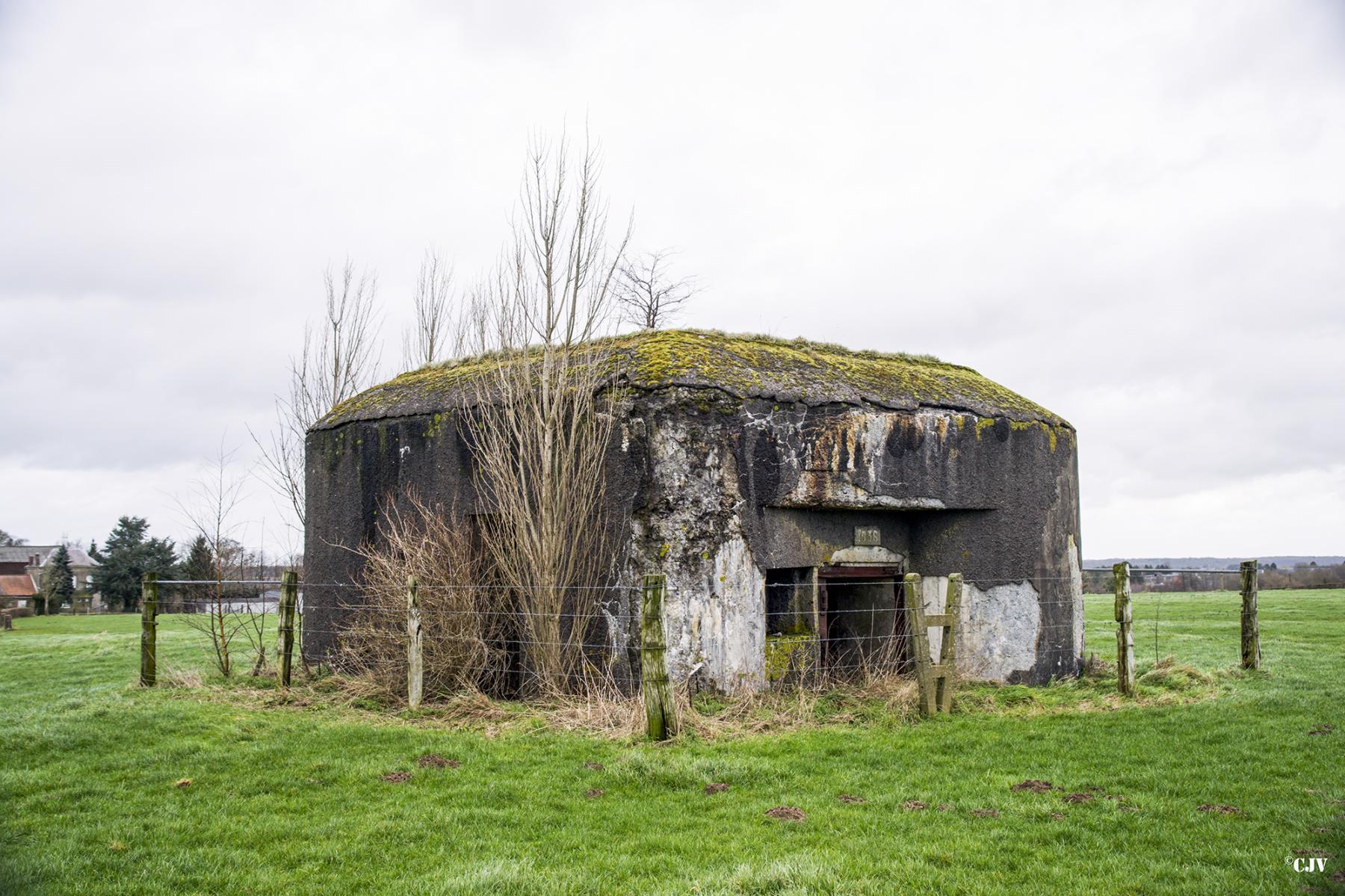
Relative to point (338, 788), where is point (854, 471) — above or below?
above

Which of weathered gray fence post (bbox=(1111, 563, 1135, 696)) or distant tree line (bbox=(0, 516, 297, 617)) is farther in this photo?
distant tree line (bbox=(0, 516, 297, 617))

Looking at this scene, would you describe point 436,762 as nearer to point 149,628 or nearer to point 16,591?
point 149,628

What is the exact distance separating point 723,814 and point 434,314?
15530mm

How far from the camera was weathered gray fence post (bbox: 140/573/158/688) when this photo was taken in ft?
36.1

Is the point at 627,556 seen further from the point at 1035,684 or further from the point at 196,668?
the point at 196,668

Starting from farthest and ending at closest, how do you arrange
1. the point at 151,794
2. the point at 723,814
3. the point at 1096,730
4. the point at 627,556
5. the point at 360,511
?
the point at 360,511, the point at 627,556, the point at 1096,730, the point at 151,794, the point at 723,814

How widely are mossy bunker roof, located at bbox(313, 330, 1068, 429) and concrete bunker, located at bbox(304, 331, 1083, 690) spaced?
0.03 meters

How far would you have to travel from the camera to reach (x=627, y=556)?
9211 millimetres

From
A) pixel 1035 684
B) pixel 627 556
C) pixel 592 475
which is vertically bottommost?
pixel 1035 684

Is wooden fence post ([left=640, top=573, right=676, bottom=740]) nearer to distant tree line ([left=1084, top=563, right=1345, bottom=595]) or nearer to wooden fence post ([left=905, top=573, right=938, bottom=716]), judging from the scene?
wooden fence post ([left=905, top=573, right=938, bottom=716])

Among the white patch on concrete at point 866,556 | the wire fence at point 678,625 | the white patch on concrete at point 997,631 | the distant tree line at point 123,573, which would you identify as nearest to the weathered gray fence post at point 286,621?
the wire fence at point 678,625

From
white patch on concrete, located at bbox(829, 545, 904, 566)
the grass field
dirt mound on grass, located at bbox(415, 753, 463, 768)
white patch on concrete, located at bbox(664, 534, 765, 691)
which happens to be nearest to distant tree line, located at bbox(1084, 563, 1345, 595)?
white patch on concrete, located at bbox(829, 545, 904, 566)

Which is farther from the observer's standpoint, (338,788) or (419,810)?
(338,788)

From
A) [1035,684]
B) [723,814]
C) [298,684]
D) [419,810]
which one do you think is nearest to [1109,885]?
[723,814]
